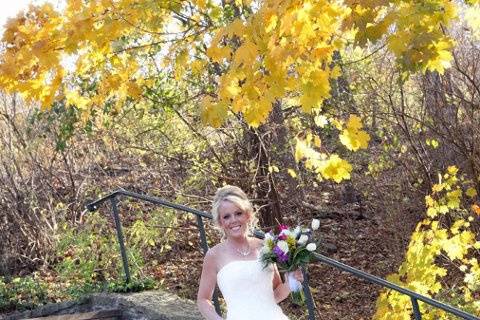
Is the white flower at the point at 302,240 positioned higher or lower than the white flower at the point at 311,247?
higher

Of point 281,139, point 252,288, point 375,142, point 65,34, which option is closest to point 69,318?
point 252,288

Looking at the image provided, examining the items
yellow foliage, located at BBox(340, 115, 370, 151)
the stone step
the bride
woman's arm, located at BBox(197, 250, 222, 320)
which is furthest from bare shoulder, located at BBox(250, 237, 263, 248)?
the stone step

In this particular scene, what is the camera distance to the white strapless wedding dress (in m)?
4.20

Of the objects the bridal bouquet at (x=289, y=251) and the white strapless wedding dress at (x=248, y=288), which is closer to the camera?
the bridal bouquet at (x=289, y=251)

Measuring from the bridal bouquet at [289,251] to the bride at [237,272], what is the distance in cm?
22

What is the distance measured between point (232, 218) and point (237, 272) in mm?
325

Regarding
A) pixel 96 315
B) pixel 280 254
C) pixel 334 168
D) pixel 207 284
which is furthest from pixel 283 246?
pixel 96 315

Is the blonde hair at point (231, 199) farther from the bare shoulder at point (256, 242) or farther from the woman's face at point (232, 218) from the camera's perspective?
the bare shoulder at point (256, 242)

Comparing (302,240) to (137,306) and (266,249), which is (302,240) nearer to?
(266,249)

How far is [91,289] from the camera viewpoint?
22.4ft

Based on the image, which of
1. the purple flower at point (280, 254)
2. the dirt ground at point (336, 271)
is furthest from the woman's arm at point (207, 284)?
the dirt ground at point (336, 271)

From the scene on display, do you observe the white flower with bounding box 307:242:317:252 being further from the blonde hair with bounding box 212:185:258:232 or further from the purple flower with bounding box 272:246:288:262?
the blonde hair with bounding box 212:185:258:232

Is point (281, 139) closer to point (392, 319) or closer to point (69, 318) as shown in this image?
point (392, 319)

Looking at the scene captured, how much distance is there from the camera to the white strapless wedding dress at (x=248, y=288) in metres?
4.20
